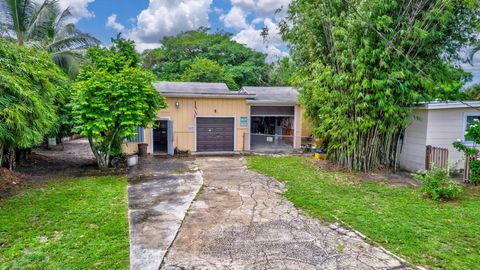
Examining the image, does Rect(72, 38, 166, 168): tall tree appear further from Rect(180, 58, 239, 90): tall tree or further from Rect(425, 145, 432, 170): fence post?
Rect(180, 58, 239, 90): tall tree

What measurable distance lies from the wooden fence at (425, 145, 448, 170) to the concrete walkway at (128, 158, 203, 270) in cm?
679

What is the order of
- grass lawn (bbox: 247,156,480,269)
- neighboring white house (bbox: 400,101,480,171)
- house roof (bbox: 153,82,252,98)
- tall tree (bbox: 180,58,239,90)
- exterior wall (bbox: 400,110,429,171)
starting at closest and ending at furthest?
Answer: grass lawn (bbox: 247,156,480,269) → neighboring white house (bbox: 400,101,480,171) → exterior wall (bbox: 400,110,429,171) → house roof (bbox: 153,82,252,98) → tall tree (bbox: 180,58,239,90)

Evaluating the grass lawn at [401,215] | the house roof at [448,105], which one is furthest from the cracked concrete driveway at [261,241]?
the house roof at [448,105]

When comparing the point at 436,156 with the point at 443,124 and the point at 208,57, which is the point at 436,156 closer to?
the point at 443,124

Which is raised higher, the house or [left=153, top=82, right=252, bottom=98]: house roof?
[left=153, top=82, right=252, bottom=98]: house roof

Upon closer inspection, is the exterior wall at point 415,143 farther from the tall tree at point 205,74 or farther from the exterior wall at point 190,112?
the tall tree at point 205,74

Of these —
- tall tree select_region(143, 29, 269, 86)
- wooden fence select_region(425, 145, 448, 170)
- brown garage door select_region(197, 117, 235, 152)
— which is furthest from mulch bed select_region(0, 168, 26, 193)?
tall tree select_region(143, 29, 269, 86)

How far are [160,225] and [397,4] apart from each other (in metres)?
8.41

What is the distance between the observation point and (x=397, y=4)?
824cm

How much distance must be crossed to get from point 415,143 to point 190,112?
893 centimetres

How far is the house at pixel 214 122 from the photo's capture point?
43.2 feet

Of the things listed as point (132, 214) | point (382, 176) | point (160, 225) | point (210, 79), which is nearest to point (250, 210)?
point (160, 225)

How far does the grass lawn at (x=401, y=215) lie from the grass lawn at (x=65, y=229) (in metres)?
3.55

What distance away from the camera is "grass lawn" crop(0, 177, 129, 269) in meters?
3.70
